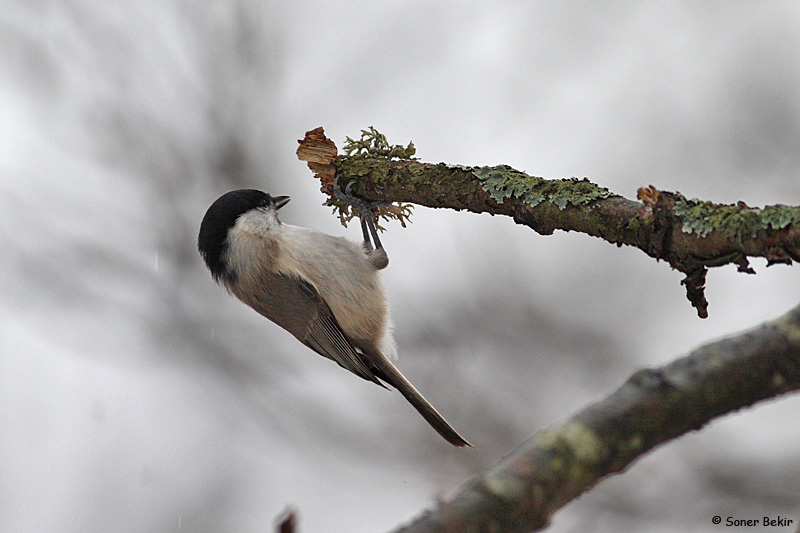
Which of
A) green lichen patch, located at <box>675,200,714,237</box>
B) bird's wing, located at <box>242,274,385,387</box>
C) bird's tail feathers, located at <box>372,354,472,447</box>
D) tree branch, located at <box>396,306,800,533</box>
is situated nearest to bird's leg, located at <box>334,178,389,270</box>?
bird's wing, located at <box>242,274,385,387</box>

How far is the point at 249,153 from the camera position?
13.5 feet

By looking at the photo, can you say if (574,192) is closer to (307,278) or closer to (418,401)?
(418,401)

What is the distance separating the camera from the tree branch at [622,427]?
1.68 ft

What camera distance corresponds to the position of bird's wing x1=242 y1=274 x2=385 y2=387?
8.21 ft

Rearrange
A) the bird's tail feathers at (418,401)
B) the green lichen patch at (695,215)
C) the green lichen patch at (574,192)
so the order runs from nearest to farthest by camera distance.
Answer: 1. the green lichen patch at (695,215)
2. the green lichen patch at (574,192)
3. the bird's tail feathers at (418,401)

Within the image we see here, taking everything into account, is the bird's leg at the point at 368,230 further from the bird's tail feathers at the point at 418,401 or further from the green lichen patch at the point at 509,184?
the green lichen patch at the point at 509,184

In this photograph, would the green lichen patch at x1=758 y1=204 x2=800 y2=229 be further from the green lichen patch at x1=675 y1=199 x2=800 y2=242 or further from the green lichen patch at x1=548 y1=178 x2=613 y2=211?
the green lichen patch at x1=548 y1=178 x2=613 y2=211

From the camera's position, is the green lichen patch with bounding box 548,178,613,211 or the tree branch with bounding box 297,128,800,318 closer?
the tree branch with bounding box 297,128,800,318

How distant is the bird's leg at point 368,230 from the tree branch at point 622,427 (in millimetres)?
1607

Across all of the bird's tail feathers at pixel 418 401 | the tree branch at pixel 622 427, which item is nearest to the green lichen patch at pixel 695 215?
the tree branch at pixel 622 427

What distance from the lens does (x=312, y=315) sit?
8.27 feet

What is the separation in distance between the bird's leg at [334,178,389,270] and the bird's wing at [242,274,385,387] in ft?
0.86

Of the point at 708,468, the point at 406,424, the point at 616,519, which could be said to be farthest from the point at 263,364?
the point at 708,468

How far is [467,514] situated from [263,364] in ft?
12.1
